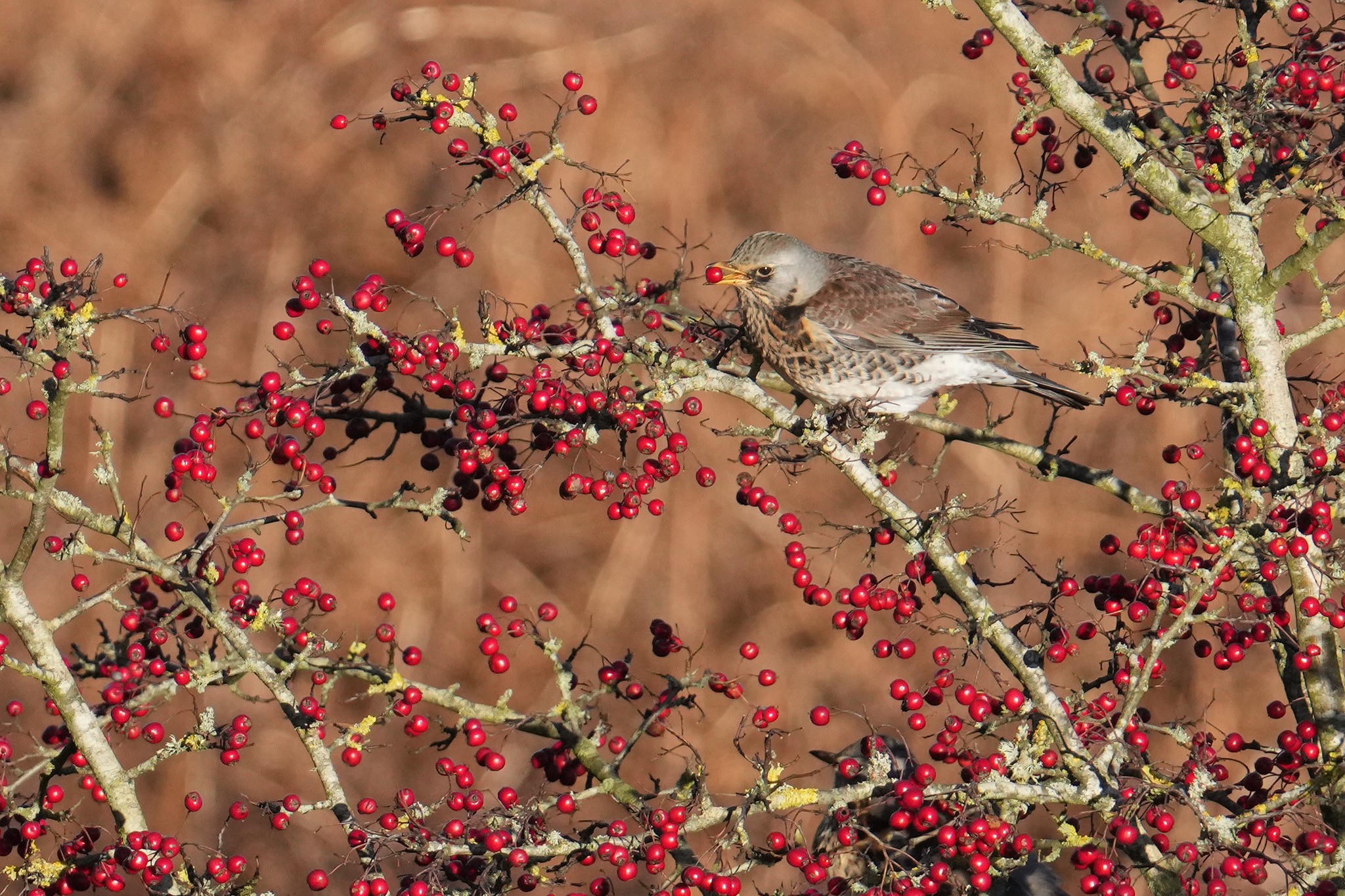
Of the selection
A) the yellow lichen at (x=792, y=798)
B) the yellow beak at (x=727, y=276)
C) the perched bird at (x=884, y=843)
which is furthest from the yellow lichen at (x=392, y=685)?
the yellow beak at (x=727, y=276)

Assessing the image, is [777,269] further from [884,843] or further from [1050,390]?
[884,843]

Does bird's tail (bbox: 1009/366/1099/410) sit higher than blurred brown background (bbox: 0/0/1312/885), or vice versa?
blurred brown background (bbox: 0/0/1312/885)

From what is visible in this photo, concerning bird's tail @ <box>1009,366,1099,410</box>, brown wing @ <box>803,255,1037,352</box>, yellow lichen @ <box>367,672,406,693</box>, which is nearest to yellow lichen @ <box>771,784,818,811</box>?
yellow lichen @ <box>367,672,406,693</box>

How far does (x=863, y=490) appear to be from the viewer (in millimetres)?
2869

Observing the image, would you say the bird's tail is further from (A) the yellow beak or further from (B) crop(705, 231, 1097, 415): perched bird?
(A) the yellow beak

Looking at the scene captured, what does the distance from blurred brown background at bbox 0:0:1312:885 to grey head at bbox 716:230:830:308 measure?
142 inches

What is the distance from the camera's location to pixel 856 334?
15.3 feet

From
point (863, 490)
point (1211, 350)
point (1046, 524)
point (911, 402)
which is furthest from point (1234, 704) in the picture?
point (863, 490)

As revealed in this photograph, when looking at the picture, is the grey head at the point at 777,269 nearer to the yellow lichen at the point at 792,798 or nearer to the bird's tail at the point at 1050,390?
the bird's tail at the point at 1050,390

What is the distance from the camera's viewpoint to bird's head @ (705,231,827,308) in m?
4.43

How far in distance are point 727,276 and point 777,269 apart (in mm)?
400

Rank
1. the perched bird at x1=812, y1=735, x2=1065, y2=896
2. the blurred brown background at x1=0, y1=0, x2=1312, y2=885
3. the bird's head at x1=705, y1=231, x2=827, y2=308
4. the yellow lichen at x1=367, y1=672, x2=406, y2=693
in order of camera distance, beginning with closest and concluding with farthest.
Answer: the perched bird at x1=812, y1=735, x2=1065, y2=896
the yellow lichen at x1=367, y1=672, x2=406, y2=693
the bird's head at x1=705, y1=231, x2=827, y2=308
the blurred brown background at x1=0, y1=0, x2=1312, y2=885

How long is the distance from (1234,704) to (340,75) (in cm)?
708

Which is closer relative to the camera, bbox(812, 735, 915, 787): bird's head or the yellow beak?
bbox(812, 735, 915, 787): bird's head
